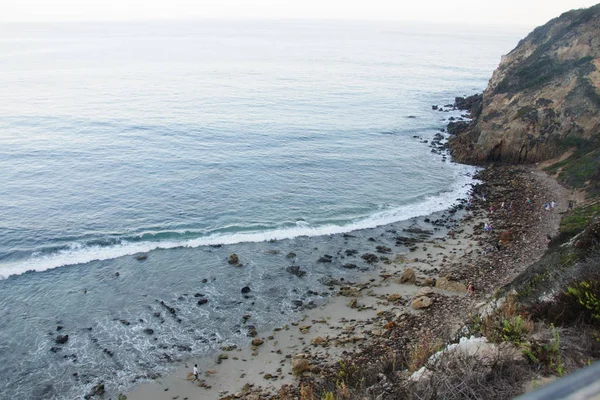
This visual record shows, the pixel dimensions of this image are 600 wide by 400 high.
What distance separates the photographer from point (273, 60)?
130875 mm

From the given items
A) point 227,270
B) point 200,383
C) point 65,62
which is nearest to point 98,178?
point 227,270

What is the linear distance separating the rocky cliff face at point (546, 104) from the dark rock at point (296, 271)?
29754 mm

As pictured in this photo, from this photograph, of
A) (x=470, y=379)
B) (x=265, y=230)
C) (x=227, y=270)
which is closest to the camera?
(x=470, y=379)

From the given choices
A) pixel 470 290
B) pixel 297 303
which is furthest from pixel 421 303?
pixel 297 303

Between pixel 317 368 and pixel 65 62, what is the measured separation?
122 metres

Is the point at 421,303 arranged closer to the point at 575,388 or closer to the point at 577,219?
the point at 577,219

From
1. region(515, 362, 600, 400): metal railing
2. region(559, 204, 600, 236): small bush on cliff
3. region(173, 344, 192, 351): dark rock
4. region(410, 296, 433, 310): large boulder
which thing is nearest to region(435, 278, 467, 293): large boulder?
region(410, 296, 433, 310): large boulder

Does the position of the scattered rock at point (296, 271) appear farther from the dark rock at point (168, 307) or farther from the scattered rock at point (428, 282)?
Result: the dark rock at point (168, 307)

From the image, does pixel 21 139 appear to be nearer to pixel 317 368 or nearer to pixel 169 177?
pixel 169 177

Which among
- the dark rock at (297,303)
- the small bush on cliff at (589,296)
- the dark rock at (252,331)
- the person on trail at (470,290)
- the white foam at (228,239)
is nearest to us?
the small bush on cliff at (589,296)

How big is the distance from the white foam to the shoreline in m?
4.89

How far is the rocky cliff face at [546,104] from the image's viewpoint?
45.8 metres

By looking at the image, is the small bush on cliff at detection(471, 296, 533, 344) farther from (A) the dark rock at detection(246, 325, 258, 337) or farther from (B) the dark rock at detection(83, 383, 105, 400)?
(B) the dark rock at detection(83, 383, 105, 400)

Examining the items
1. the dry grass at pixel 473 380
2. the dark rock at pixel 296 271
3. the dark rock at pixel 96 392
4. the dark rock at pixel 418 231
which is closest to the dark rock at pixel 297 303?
the dark rock at pixel 296 271
